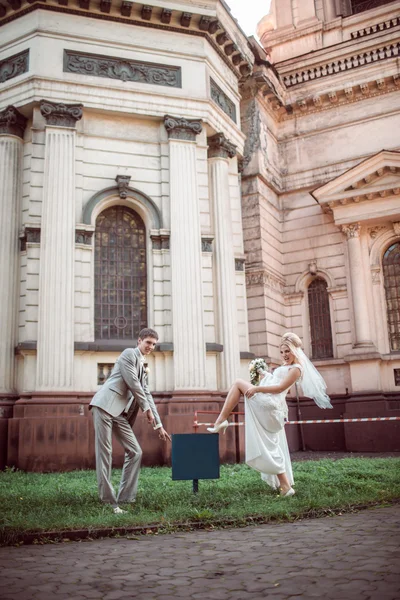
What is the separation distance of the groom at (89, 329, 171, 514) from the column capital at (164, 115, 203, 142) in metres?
9.74

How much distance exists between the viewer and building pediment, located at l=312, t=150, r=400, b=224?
19.0 m

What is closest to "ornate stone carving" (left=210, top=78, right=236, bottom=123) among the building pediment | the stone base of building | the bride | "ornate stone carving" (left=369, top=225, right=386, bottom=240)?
the building pediment

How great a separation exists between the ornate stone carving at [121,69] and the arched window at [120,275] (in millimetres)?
3534

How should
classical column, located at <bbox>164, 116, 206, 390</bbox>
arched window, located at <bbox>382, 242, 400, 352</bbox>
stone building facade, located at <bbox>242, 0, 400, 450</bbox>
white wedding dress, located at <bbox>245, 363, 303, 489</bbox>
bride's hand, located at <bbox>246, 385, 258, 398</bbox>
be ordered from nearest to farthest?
1. white wedding dress, located at <bbox>245, 363, 303, 489</bbox>
2. bride's hand, located at <bbox>246, 385, 258, 398</bbox>
3. classical column, located at <bbox>164, 116, 206, 390</bbox>
4. stone building facade, located at <bbox>242, 0, 400, 450</bbox>
5. arched window, located at <bbox>382, 242, 400, 352</bbox>

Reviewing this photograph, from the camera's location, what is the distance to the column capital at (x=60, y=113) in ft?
49.9

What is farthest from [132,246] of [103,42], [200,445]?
[200,445]

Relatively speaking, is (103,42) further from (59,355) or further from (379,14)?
(379,14)

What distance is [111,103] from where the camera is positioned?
1596 cm

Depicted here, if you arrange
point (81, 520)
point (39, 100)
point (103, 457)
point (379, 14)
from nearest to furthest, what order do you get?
point (81, 520) < point (103, 457) < point (39, 100) < point (379, 14)

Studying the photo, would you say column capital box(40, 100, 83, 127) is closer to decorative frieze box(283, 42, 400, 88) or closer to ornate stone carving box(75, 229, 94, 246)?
ornate stone carving box(75, 229, 94, 246)

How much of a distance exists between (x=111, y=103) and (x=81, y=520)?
1212 cm


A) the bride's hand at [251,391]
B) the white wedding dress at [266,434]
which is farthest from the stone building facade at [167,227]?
the bride's hand at [251,391]

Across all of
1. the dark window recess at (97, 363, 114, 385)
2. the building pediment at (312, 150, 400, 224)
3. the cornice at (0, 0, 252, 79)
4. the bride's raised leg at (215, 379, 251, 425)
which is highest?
the cornice at (0, 0, 252, 79)

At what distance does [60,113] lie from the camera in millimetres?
15281
